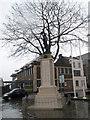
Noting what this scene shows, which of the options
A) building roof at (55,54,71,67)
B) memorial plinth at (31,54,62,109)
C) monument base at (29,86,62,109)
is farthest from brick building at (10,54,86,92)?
monument base at (29,86,62,109)

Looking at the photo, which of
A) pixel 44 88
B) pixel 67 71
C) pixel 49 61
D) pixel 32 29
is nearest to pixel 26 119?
pixel 44 88

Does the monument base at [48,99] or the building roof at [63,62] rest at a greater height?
the building roof at [63,62]

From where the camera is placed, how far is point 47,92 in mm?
10445

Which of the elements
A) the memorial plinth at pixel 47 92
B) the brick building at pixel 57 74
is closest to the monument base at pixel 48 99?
the memorial plinth at pixel 47 92

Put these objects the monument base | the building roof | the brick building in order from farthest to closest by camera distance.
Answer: the building roof, the brick building, the monument base

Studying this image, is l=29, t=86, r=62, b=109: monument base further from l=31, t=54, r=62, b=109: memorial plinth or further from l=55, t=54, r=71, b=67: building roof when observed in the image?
l=55, t=54, r=71, b=67: building roof

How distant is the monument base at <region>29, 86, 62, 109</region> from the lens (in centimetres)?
984

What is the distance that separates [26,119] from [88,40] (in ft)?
38.7

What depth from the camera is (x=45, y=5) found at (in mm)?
14500

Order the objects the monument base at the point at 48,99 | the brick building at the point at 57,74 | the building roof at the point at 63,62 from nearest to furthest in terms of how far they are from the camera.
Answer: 1. the monument base at the point at 48,99
2. the brick building at the point at 57,74
3. the building roof at the point at 63,62

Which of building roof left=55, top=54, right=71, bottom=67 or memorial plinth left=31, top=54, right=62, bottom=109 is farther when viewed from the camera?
building roof left=55, top=54, right=71, bottom=67

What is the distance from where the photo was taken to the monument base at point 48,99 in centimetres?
984

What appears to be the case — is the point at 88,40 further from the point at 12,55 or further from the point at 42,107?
the point at 42,107

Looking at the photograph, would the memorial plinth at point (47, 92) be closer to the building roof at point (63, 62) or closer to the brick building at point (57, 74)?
the brick building at point (57, 74)
